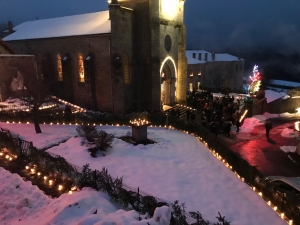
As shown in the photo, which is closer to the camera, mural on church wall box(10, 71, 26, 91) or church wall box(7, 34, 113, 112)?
church wall box(7, 34, 113, 112)

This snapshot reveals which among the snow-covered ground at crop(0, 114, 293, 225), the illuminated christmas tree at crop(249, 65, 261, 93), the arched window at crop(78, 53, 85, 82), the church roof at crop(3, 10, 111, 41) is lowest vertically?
the snow-covered ground at crop(0, 114, 293, 225)

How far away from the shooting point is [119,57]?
70.3ft

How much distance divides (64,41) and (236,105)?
59.7 ft

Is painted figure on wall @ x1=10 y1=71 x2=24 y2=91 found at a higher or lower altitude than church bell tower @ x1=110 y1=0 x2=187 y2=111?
lower

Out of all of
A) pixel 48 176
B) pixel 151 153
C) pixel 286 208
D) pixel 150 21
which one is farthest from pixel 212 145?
pixel 150 21

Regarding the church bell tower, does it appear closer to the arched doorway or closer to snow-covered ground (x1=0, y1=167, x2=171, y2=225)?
the arched doorway

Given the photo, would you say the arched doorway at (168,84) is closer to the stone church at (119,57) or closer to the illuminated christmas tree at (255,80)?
the stone church at (119,57)

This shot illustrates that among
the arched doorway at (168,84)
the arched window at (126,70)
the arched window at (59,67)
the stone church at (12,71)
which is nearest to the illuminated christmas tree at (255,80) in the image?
the arched doorway at (168,84)

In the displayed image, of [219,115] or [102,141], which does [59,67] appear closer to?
[102,141]

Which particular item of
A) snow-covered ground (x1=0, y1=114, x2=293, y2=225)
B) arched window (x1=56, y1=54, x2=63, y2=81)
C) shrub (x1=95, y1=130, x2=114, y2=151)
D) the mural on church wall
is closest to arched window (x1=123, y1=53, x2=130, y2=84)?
snow-covered ground (x1=0, y1=114, x2=293, y2=225)

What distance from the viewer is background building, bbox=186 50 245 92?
42938 millimetres

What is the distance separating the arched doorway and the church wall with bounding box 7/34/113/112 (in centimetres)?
687

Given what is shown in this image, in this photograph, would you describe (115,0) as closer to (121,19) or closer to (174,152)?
(121,19)

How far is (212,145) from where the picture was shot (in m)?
13.8
